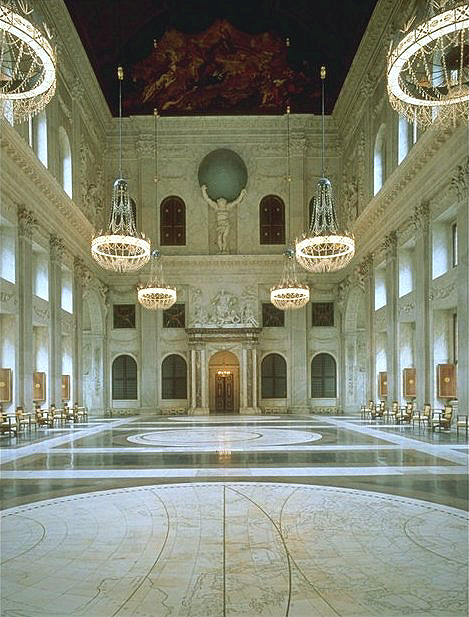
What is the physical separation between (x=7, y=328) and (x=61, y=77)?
1015 cm

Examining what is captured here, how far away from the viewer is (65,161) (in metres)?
23.2

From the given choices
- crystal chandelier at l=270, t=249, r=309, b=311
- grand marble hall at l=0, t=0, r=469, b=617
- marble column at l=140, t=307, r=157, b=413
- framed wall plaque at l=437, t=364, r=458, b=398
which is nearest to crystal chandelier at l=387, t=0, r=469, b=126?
grand marble hall at l=0, t=0, r=469, b=617

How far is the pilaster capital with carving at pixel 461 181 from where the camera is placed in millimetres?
14859

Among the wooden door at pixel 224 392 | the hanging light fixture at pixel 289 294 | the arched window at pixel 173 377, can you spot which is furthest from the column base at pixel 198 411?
the hanging light fixture at pixel 289 294

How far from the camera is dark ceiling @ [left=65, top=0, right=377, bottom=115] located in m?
26.3

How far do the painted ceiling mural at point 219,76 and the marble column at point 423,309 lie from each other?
1352 cm

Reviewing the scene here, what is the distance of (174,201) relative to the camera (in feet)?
97.4

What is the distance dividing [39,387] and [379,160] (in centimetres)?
1569

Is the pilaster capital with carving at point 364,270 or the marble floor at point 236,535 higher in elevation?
the pilaster capital with carving at point 364,270

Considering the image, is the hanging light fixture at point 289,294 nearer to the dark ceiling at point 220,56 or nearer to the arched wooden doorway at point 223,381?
the dark ceiling at point 220,56

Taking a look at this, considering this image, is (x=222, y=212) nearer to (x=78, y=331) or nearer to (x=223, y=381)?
(x=223, y=381)

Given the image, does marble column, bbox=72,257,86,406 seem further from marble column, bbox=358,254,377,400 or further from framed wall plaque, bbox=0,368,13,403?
marble column, bbox=358,254,377,400

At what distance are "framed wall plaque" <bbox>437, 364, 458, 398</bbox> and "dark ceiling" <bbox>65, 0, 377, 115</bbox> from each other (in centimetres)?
1499

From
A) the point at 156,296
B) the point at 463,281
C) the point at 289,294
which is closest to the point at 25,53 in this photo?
the point at 463,281
